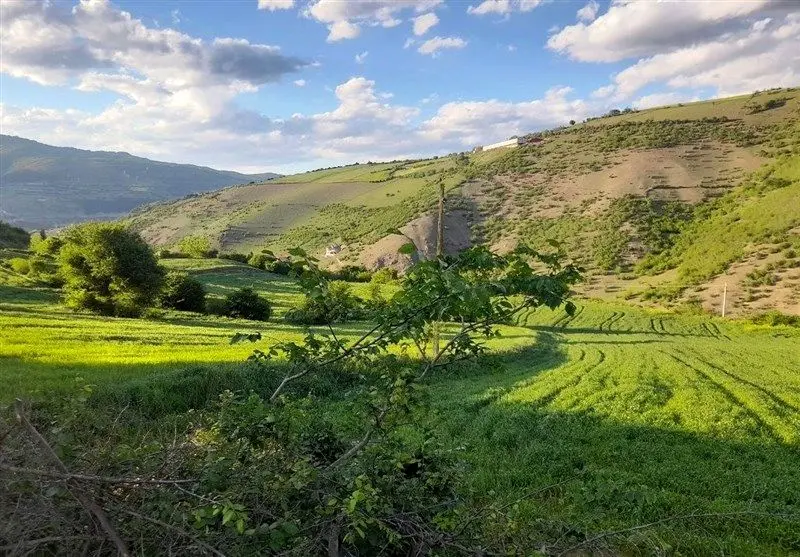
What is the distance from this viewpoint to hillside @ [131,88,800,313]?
2527 inches

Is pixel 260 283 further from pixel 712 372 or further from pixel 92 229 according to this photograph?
pixel 712 372

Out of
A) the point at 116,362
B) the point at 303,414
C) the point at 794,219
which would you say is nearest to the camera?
the point at 303,414

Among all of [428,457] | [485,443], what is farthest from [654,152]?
[428,457]

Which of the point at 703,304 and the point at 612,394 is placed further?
the point at 703,304

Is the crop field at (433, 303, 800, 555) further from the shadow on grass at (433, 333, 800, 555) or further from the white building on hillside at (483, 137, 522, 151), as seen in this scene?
the white building on hillside at (483, 137, 522, 151)

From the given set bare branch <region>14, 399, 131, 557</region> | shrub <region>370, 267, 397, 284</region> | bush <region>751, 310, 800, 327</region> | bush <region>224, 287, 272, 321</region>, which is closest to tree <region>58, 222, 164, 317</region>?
bush <region>224, 287, 272, 321</region>

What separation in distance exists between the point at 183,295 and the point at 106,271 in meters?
8.49

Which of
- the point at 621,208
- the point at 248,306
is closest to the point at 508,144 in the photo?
the point at 621,208

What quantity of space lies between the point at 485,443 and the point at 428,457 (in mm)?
7597

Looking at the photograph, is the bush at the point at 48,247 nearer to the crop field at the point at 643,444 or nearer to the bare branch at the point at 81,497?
the crop field at the point at 643,444

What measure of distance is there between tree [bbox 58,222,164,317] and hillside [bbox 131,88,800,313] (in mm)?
37923

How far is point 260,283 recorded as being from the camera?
61.2 meters

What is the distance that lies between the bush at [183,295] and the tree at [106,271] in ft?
15.2

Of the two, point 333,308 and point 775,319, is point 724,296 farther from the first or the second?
point 333,308
